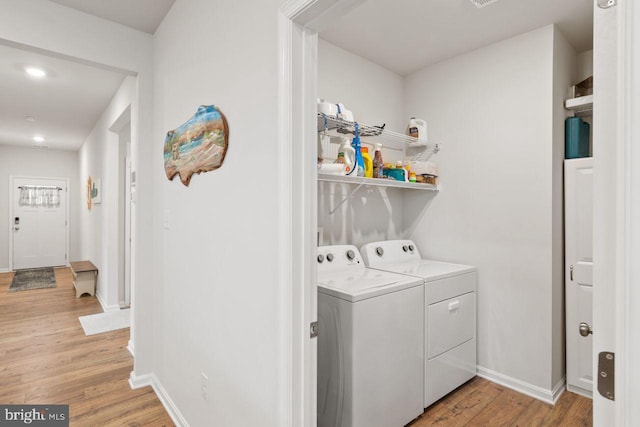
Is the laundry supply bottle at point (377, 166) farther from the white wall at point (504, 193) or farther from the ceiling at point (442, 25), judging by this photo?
the ceiling at point (442, 25)

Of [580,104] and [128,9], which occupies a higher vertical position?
[128,9]

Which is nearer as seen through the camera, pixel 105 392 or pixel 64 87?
pixel 105 392

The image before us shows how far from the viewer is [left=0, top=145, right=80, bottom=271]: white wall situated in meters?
6.67

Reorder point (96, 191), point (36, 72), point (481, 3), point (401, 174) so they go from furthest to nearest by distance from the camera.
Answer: point (96, 191) < point (36, 72) < point (401, 174) < point (481, 3)

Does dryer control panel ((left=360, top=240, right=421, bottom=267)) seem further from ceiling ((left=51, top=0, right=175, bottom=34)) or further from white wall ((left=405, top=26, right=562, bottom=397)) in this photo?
ceiling ((left=51, top=0, right=175, bottom=34))

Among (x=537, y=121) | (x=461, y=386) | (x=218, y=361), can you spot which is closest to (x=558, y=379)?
(x=461, y=386)

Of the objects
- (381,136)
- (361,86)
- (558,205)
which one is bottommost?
(558,205)

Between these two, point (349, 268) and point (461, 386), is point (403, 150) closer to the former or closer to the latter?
point (349, 268)

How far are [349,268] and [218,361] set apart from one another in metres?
1.06

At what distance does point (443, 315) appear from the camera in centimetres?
222
